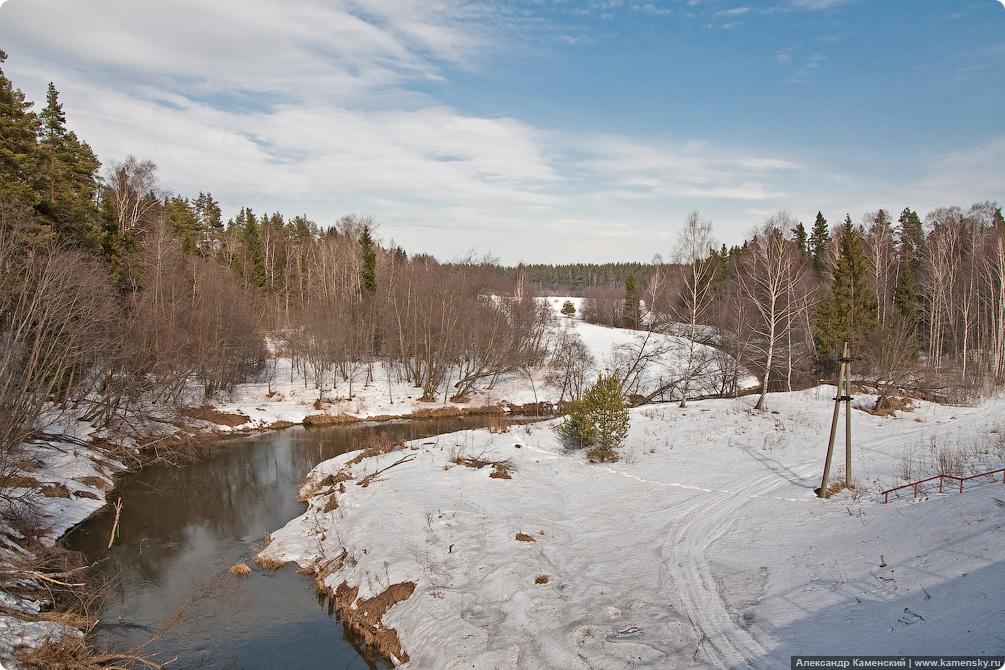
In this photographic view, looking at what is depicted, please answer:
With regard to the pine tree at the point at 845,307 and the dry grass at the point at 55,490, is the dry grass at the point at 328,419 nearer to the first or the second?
the dry grass at the point at 55,490

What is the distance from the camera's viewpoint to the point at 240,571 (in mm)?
14906

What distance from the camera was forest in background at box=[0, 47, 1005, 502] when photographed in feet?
71.8

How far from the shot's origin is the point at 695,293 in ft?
107

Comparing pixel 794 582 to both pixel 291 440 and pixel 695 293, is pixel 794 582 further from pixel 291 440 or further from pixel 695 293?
pixel 291 440

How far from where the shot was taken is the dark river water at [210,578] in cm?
1171

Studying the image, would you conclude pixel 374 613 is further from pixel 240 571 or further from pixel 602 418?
pixel 602 418

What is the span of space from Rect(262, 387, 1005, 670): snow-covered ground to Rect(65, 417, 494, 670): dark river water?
3.60ft

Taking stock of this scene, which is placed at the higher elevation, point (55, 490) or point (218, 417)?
point (218, 417)

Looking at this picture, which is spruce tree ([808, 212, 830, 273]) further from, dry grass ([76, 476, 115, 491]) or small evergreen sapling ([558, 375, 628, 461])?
dry grass ([76, 476, 115, 491])

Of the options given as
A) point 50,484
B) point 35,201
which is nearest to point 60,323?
point 50,484

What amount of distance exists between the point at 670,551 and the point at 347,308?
38506 mm

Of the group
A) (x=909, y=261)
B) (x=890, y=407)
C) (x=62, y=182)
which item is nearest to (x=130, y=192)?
(x=62, y=182)

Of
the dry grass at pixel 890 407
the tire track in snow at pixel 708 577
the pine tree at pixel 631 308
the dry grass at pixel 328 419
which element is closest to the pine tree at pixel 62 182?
the dry grass at pixel 328 419

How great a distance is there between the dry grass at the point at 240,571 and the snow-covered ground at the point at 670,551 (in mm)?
885
